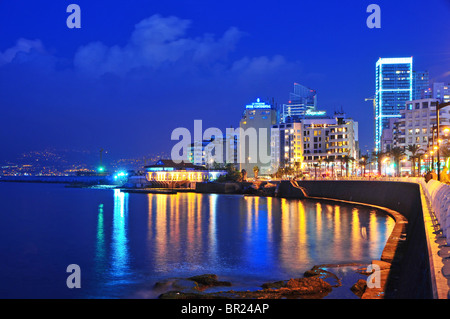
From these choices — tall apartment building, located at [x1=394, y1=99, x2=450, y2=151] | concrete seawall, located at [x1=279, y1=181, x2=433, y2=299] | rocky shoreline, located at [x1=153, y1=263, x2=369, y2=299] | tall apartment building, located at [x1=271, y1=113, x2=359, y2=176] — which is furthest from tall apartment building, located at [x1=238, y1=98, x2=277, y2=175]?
rocky shoreline, located at [x1=153, y1=263, x2=369, y2=299]

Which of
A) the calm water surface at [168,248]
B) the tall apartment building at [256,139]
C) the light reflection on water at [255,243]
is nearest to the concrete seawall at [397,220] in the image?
the light reflection on water at [255,243]

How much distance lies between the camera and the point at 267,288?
18828 millimetres

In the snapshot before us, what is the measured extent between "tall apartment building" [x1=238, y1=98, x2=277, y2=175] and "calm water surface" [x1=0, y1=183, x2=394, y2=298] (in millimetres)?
113635

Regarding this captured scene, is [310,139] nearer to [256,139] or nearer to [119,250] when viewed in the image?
[256,139]

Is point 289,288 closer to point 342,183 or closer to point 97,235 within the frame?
point 97,235

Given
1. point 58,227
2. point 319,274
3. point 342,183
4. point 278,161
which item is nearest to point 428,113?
point 342,183

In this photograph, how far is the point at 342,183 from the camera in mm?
75688

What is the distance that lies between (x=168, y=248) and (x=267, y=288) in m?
15.6

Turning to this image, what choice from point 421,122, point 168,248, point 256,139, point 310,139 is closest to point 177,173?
point 256,139

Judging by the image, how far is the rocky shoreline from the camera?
55.8ft

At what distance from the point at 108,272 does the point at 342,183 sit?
57580 mm

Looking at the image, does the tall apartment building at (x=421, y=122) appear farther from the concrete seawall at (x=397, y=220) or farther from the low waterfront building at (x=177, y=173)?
the low waterfront building at (x=177, y=173)
